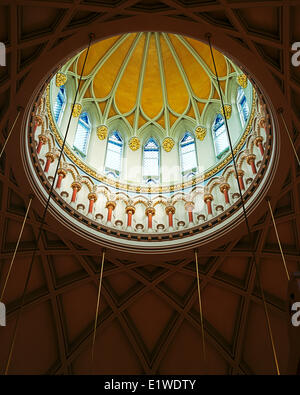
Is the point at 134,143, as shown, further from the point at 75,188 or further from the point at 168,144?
the point at 75,188

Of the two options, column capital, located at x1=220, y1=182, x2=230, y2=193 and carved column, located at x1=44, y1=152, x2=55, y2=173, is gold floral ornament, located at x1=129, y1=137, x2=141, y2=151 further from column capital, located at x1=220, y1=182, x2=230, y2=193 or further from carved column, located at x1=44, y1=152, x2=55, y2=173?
column capital, located at x1=220, y1=182, x2=230, y2=193

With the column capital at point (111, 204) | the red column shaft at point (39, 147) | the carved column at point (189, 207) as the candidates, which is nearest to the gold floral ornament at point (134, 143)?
the column capital at point (111, 204)

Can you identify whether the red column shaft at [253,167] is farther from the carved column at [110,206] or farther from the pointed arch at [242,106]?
the carved column at [110,206]

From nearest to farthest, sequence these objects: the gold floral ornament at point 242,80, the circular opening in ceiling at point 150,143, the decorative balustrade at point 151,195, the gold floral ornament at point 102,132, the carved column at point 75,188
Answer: the circular opening in ceiling at point 150,143
the decorative balustrade at point 151,195
the carved column at point 75,188
the gold floral ornament at point 242,80
the gold floral ornament at point 102,132

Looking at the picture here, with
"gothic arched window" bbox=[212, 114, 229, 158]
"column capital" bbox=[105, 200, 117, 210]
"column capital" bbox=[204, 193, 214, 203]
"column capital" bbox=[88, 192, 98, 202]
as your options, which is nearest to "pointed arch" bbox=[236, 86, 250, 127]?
"gothic arched window" bbox=[212, 114, 229, 158]

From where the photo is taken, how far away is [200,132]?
67.1ft

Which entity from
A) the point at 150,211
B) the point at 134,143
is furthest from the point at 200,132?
the point at 150,211

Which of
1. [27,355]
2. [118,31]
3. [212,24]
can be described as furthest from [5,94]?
[27,355]

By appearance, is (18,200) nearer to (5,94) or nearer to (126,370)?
(5,94)

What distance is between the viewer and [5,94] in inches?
489

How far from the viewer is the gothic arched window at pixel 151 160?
1980cm

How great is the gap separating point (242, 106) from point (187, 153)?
330cm

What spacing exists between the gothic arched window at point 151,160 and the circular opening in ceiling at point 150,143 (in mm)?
45

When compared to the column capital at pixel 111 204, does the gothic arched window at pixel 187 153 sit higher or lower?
higher
